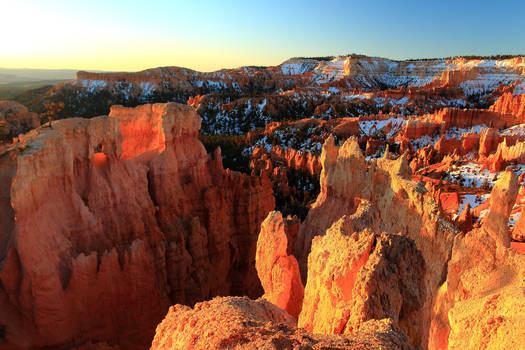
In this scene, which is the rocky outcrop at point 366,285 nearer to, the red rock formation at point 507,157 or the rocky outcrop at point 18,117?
the red rock formation at point 507,157

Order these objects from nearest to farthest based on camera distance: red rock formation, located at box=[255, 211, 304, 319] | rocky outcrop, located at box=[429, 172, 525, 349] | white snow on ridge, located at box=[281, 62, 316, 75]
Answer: rocky outcrop, located at box=[429, 172, 525, 349] → red rock formation, located at box=[255, 211, 304, 319] → white snow on ridge, located at box=[281, 62, 316, 75]

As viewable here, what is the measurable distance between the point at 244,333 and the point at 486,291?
4.12m

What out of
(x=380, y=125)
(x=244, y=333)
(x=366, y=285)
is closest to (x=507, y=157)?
(x=380, y=125)

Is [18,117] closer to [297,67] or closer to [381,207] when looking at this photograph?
[381,207]

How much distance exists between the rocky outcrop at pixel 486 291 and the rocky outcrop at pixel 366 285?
653 mm

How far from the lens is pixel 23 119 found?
45.2 meters

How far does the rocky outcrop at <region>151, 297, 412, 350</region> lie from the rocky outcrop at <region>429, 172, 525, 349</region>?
1387mm

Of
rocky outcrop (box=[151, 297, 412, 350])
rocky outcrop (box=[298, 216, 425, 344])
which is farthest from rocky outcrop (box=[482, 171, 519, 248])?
rocky outcrop (box=[151, 297, 412, 350])

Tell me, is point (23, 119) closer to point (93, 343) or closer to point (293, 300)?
point (93, 343)

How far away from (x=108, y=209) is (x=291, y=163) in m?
27.0

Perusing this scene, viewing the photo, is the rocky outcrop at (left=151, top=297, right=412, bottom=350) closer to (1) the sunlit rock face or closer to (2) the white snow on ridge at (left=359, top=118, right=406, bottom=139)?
(1) the sunlit rock face

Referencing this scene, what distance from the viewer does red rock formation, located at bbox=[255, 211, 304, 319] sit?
737cm

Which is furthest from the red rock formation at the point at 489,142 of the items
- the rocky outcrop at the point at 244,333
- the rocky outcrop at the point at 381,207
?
the rocky outcrop at the point at 244,333

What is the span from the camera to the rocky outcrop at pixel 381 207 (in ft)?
23.5
